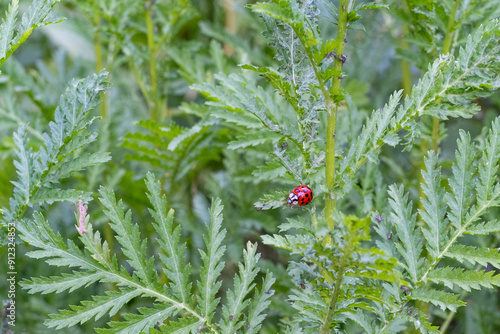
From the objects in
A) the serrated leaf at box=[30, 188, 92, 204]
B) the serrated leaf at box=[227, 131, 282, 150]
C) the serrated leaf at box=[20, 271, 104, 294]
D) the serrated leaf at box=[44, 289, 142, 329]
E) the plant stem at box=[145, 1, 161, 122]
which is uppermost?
the plant stem at box=[145, 1, 161, 122]

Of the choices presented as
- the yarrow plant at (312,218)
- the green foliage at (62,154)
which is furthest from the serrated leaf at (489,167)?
the green foliage at (62,154)

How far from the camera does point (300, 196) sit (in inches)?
24.0

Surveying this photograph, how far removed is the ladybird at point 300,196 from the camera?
0.61 metres

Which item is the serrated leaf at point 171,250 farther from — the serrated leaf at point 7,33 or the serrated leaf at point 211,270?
the serrated leaf at point 7,33

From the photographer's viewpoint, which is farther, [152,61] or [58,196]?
[152,61]

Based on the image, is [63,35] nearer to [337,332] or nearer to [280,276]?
[280,276]

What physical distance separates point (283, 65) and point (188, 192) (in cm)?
87

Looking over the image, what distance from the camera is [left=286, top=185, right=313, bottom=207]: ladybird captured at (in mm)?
608

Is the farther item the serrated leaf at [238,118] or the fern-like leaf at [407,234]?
the serrated leaf at [238,118]

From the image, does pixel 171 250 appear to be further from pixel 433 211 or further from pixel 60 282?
pixel 433 211

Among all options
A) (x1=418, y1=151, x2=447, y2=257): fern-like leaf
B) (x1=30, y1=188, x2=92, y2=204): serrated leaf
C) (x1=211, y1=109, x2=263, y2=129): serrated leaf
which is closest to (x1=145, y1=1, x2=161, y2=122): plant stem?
(x1=211, y1=109, x2=263, y2=129): serrated leaf

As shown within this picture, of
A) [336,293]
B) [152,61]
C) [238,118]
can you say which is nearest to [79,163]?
[238,118]

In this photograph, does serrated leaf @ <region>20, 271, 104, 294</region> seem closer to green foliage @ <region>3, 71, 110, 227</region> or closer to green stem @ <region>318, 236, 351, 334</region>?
green foliage @ <region>3, 71, 110, 227</region>

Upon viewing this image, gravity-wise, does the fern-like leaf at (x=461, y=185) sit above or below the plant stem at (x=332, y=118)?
below
